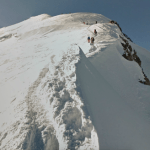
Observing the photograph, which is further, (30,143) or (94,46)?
(94,46)

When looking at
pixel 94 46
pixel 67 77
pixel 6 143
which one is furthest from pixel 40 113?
pixel 94 46

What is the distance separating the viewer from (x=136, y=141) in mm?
3777

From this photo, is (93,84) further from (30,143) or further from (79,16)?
(79,16)

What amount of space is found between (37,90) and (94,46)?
24.8ft

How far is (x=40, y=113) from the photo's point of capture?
3.72m

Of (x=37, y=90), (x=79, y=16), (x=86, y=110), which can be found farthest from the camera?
(x=79, y=16)

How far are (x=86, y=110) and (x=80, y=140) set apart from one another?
0.97 metres

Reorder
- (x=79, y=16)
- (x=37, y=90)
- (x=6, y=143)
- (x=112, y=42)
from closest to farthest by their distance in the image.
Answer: (x=6, y=143) < (x=37, y=90) < (x=112, y=42) < (x=79, y=16)

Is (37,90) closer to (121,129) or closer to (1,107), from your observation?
(1,107)

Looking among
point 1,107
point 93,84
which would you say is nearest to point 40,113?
point 1,107

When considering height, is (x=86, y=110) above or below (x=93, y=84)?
below

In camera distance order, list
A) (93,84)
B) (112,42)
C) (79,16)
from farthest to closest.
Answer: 1. (79,16)
2. (112,42)
3. (93,84)

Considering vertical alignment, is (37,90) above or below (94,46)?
below

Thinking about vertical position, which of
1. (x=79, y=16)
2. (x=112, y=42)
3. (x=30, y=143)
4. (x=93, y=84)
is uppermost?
(x=79, y=16)
